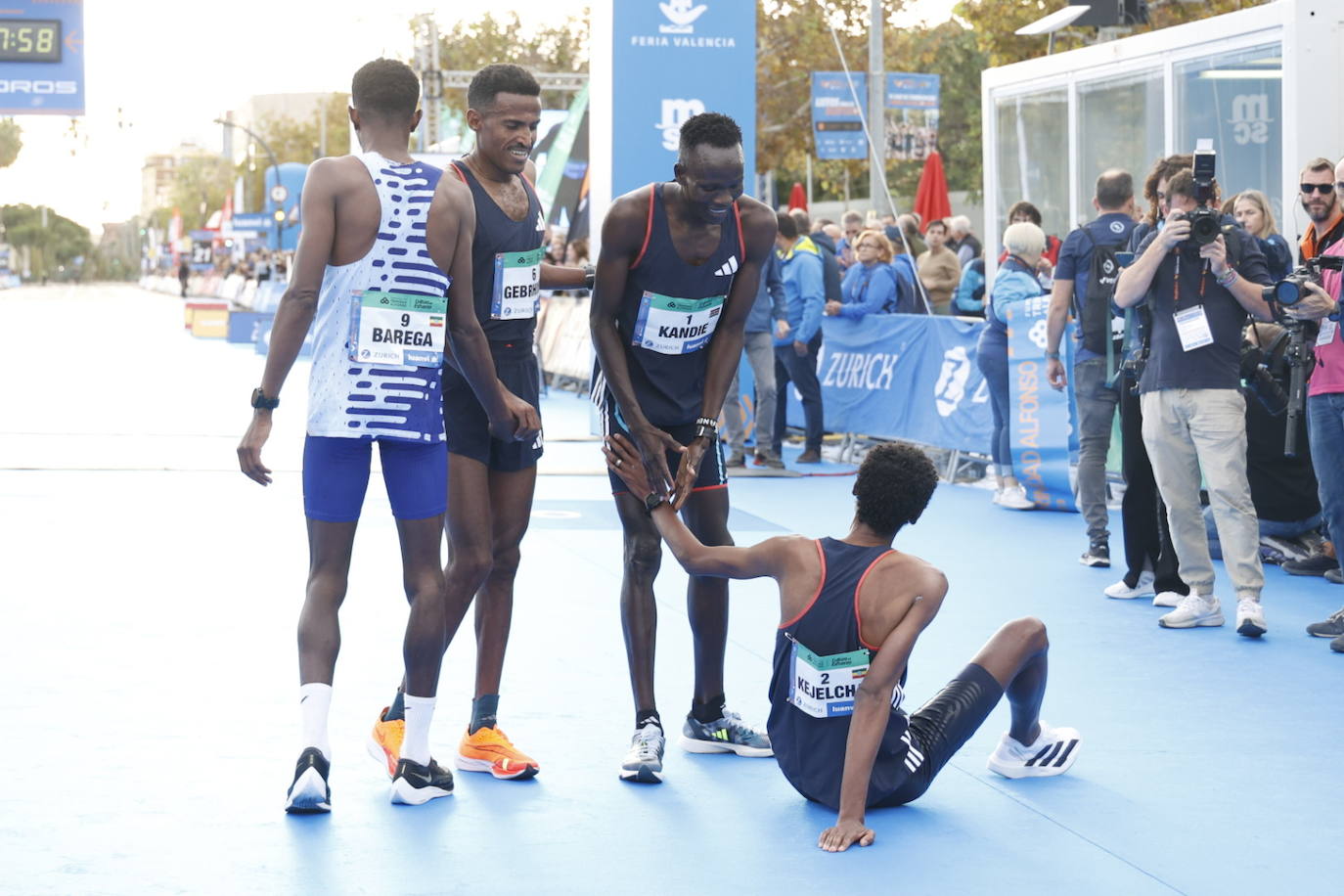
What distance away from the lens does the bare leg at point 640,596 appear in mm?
5082

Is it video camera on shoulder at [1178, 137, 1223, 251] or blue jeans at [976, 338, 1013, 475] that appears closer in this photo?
video camera on shoulder at [1178, 137, 1223, 251]

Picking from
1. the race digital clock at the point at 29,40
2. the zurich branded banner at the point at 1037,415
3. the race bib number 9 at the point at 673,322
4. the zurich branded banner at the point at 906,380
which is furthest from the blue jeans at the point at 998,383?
the race digital clock at the point at 29,40

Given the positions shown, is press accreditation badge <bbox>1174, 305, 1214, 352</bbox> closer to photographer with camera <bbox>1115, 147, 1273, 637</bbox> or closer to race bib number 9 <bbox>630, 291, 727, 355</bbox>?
photographer with camera <bbox>1115, 147, 1273, 637</bbox>

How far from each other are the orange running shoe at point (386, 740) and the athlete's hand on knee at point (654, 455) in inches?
41.3

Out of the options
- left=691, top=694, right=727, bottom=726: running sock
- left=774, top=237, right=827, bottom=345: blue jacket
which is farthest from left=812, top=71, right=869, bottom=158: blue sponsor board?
left=691, top=694, right=727, bottom=726: running sock

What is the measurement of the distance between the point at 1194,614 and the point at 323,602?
4.22 m

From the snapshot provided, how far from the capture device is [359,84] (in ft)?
14.7

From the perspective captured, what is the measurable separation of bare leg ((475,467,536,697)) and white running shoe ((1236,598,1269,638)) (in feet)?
11.2

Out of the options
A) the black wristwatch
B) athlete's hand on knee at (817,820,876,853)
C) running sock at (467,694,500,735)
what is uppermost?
the black wristwatch

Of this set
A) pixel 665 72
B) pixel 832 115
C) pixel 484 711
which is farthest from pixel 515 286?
pixel 832 115

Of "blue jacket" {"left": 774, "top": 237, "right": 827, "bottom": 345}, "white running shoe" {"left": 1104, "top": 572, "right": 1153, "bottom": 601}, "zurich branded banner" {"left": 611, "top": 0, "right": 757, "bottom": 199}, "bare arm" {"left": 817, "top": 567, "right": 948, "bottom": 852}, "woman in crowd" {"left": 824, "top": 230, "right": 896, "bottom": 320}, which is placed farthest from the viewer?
"zurich branded banner" {"left": 611, "top": 0, "right": 757, "bottom": 199}

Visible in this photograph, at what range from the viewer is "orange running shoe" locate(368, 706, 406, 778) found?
491 cm

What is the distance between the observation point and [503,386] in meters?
4.82

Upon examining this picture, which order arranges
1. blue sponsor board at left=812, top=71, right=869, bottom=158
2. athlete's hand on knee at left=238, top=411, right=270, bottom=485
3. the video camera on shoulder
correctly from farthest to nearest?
1. blue sponsor board at left=812, top=71, right=869, bottom=158
2. the video camera on shoulder
3. athlete's hand on knee at left=238, top=411, right=270, bottom=485
